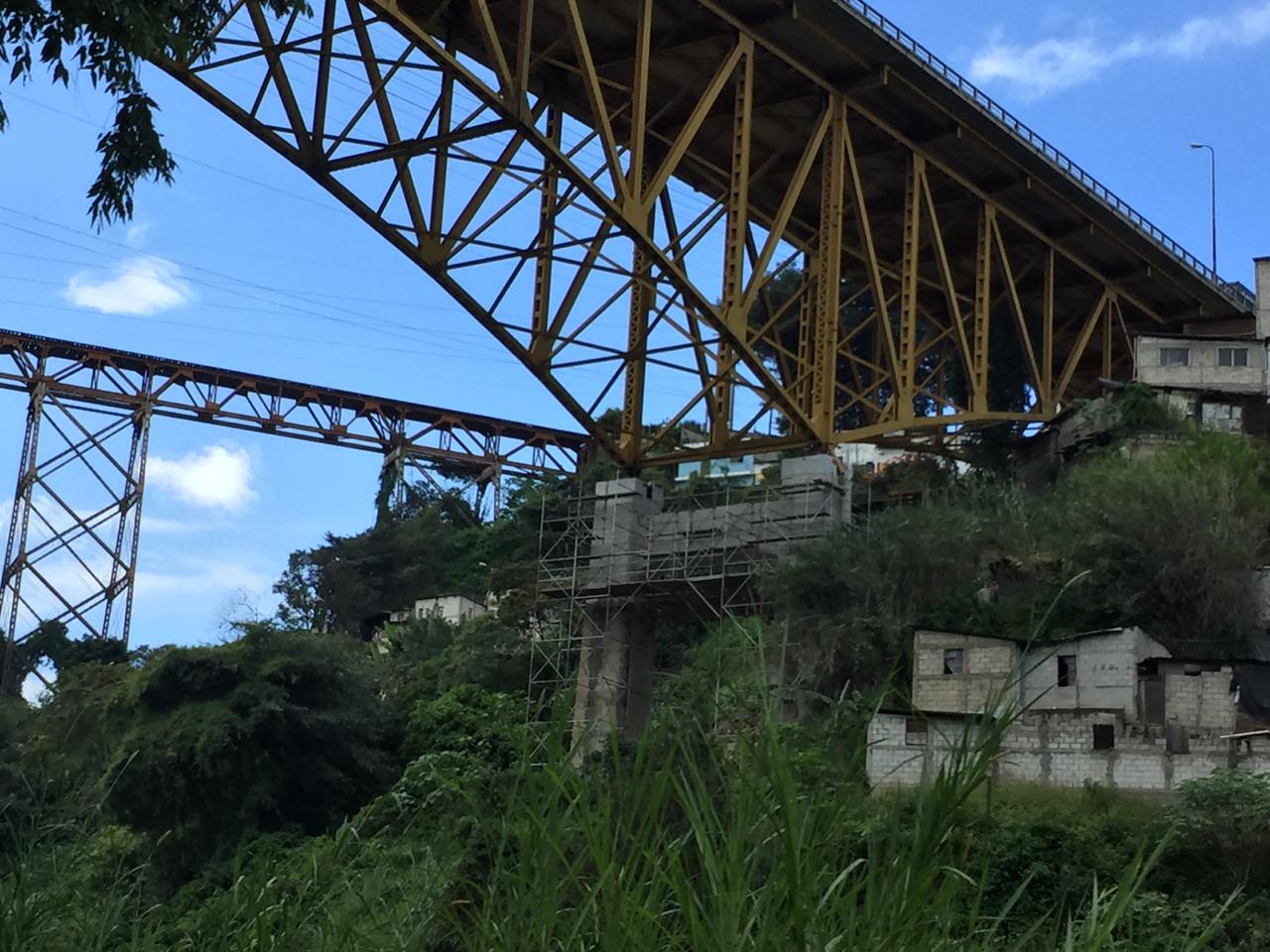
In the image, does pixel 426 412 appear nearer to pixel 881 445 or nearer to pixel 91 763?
pixel 881 445

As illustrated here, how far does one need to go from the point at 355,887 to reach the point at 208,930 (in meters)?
2.36

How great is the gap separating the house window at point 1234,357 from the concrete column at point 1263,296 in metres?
0.48

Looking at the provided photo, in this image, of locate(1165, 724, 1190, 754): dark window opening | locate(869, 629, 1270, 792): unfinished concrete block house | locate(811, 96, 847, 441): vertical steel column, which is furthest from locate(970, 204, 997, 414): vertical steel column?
locate(1165, 724, 1190, 754): dark window opening

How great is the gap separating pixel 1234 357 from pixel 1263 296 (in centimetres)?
134

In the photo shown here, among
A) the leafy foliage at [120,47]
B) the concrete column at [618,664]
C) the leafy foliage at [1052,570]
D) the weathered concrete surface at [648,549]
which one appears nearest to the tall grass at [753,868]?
the leafy foliage at [120,47]

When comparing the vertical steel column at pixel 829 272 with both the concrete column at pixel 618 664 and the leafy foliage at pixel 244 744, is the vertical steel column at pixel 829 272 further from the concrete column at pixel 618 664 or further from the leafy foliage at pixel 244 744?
the leafy foliage at pixel 244 744

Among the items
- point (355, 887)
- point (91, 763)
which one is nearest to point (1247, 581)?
point (91, 763)

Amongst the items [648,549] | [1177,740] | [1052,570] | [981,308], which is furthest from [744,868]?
[981,308]

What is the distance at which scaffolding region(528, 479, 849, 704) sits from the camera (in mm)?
27438

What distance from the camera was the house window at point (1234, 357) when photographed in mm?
32656

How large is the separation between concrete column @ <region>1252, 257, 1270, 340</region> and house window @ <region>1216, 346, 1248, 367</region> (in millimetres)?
482

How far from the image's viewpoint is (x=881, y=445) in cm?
3459

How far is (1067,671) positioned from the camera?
2289 centimetres

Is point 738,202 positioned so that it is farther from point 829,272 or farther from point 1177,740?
point 1177,740
